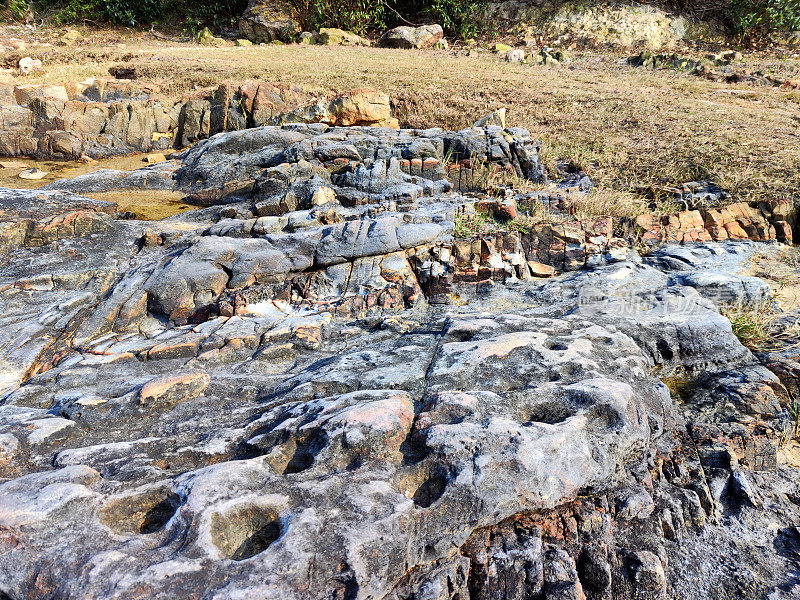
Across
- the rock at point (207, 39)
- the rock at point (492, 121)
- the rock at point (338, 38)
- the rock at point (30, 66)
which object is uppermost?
the rock at point (338, 38)

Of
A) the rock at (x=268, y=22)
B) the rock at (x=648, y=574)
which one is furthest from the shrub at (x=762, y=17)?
the rock at (x=648, y=574)

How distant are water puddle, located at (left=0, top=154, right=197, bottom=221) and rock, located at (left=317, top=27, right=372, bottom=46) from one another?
11.3 metres

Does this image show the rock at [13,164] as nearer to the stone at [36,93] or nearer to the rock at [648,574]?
the stone at [36,93]

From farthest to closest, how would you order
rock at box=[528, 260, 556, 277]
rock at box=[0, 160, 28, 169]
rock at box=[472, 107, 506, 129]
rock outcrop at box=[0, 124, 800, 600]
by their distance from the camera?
rock at box=[0, 160, 28, 169]
rock at box=[472, 107, 506, 129]
rock at box=[528, 260, 556, 277]
rock outcrop at box=[0, 124, 800, 600]

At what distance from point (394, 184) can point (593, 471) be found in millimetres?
4706

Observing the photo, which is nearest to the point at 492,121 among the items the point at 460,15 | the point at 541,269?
the point at 541,269

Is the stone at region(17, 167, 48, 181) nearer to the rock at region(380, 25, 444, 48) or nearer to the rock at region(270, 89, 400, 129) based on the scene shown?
the rock at region(270, 89, 400, 129)

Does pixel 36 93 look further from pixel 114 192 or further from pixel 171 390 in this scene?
pixel 171 390

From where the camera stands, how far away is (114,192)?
7426 millimetres

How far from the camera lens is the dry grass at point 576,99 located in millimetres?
7242

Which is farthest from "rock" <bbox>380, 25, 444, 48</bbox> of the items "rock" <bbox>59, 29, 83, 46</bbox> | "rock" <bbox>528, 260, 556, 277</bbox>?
"rock" <bbox>528, 260, 556, 277</bbox>

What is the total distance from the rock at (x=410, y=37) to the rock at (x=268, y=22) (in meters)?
3.79

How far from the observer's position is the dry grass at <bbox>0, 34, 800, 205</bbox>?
7242 mm

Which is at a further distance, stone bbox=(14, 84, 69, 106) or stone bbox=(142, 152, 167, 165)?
stone bbox=(14, 84, 69, 106)
